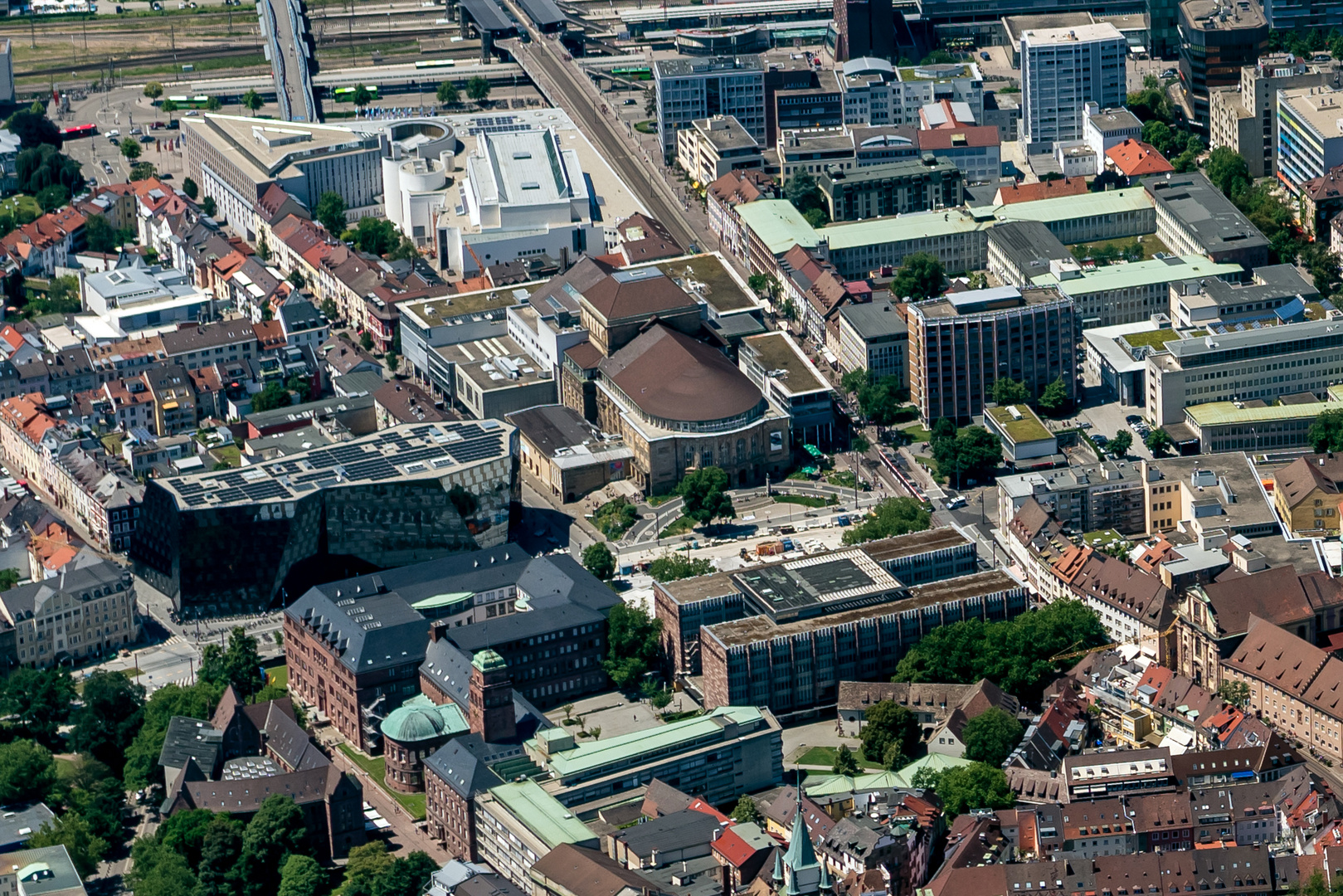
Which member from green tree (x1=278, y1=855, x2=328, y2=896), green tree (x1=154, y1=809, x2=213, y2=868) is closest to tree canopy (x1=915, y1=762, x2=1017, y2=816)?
green tree (x1=278, y1=855, x2=328, y2=896)

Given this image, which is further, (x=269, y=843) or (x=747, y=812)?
(x=747, y=812)

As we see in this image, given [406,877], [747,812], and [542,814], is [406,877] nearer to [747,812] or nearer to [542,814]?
[542,814]

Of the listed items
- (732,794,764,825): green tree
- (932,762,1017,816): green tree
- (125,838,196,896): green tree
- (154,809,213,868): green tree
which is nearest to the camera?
(125,838,196,896): green tree

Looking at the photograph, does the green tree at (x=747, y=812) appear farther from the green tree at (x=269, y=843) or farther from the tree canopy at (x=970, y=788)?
the green tree at (x=269, y=843)

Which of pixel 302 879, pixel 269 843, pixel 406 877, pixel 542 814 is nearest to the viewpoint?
pixel 406 877

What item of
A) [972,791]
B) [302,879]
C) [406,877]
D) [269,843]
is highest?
[972,791]

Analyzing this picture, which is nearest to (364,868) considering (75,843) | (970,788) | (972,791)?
(75,843)

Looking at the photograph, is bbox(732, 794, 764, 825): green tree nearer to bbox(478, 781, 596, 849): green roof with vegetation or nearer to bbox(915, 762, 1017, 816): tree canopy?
bbox(478, 781, 596, 849): green roof with vegetation

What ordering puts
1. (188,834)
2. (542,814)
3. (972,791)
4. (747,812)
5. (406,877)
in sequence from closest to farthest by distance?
(406,877), (542,814), (972,791), (747,812), (188,834)
